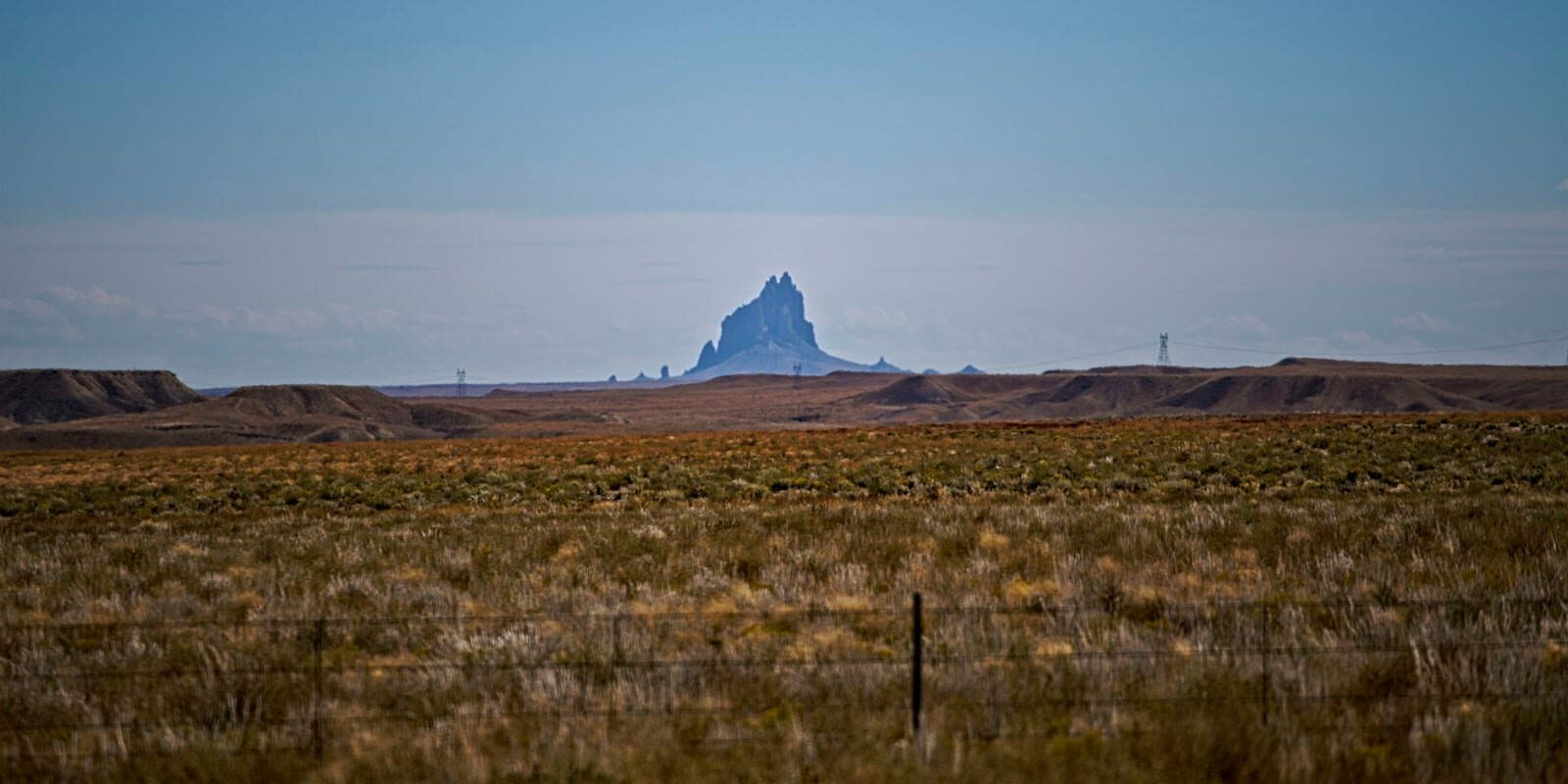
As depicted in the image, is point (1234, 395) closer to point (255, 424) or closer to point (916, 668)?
point (255, 424)

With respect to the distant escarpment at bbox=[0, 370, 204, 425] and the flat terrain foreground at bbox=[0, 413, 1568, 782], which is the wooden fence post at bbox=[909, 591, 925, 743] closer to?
the flat terrain foreground at bbox=[0, 413, 1568, 782]

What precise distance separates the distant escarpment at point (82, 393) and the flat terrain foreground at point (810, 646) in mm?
185885

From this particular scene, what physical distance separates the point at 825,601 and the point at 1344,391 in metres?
153

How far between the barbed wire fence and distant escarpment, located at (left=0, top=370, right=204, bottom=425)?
632ft

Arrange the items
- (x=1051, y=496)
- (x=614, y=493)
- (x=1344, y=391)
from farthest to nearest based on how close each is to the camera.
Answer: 1. (x=1344, y=391)
2. (x=614, y=493)
3. (x=1051, y=496)

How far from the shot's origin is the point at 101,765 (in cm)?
585

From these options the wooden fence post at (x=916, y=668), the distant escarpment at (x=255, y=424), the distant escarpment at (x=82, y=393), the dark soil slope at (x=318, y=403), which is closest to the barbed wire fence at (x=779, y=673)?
the wooden fence post at (x=916, y=668)

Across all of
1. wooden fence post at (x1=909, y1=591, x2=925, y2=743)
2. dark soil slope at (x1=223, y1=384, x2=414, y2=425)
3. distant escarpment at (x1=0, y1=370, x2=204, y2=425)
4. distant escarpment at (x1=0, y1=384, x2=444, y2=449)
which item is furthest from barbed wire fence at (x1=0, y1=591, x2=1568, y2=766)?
distant escarpment at (x1=0, y1=370, x2=204, y2=425)

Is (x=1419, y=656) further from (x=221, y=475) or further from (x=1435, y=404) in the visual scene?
(x=1435, y=404)

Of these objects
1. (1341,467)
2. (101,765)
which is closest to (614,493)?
(1341,467)

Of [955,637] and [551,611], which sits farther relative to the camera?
[551,611]

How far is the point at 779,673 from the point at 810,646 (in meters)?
0.81

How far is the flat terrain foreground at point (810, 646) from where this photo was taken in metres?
5.75

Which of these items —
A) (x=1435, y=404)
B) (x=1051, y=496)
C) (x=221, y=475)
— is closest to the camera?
(x=1051, y=496)
